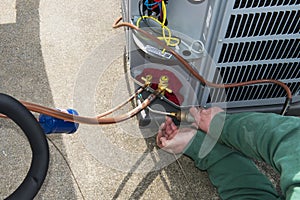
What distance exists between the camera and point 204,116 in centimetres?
103

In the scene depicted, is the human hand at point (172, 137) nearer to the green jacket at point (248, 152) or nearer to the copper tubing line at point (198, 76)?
the green jacket at point (248, 152)

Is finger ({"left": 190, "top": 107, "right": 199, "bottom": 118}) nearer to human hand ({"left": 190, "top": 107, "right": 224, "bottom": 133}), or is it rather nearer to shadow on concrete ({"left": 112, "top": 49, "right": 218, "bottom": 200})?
human hand ({"left": 190, "top": 107, "right": 224, "bottom": 133})

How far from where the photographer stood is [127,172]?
1.05m

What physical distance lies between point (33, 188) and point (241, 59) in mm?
633

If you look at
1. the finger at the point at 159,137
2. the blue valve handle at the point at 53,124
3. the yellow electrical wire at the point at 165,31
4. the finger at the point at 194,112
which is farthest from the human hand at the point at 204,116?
the blue valve handle at the point at 53,124

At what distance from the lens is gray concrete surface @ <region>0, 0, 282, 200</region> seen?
103 centimetres

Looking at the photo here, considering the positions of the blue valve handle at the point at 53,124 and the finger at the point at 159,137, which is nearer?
the blue valve handle at the point at 53,124

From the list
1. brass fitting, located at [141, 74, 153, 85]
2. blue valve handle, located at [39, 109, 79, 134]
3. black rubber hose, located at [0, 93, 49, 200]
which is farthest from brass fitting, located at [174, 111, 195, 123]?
black rubber hose, located at [0, 93, 49, 200]

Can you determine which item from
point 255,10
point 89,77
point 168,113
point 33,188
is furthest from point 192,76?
point 33,188

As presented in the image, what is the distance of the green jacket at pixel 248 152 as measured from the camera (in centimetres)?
68

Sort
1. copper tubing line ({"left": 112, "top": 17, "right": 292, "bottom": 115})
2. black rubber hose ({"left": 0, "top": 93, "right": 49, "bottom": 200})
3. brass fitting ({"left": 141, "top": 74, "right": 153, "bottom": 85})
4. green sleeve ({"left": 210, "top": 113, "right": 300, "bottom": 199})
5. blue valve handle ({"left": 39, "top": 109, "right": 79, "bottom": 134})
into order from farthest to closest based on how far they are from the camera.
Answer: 1. brass fitting ({"left": 141, "top": 74, "right": 153, "bottom": 85})
2. copper tubing line ({"left": 112, "top": 17, "right": 292, "bottom": 115})
3. blue valve handle ({"left": 39, "top": 109, "right": 79, "bottom": 134})
4. green sleeve ({"left": 210, "top": 113, "right": 300, "bottom": 199})
5. black rubber hose ({"left": 0, "top": 93, "right": 49, "bottom": 200})

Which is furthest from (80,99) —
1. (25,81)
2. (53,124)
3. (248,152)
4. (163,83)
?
(248,152)

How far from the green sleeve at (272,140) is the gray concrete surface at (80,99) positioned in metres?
0.24

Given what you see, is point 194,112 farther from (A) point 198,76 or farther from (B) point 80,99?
(B) point 80,99
